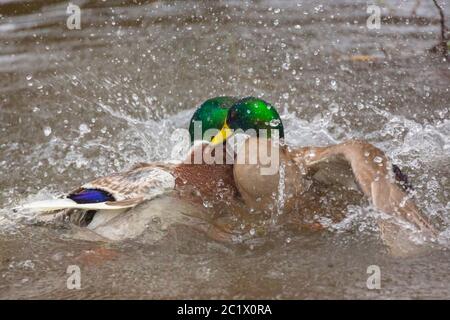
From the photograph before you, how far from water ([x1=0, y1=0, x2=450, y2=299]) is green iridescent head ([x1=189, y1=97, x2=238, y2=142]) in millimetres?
743

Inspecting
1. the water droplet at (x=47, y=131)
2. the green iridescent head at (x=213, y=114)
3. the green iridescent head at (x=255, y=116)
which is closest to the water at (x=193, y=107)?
the water droplet at (x=47, y=131)

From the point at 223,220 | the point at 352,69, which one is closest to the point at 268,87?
the point at 352,69

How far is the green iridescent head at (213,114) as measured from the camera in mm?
4367

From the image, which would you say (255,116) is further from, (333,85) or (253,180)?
(333,85)

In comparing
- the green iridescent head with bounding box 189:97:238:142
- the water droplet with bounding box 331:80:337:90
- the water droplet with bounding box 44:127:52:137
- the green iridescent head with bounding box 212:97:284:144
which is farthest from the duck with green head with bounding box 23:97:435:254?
the water droplet with bounding box 331:80:337:90

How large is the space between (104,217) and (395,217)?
4.63 feet

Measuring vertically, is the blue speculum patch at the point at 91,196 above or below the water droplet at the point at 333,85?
below

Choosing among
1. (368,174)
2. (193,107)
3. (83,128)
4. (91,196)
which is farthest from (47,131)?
(368,174)

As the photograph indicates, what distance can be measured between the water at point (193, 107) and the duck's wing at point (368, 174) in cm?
17

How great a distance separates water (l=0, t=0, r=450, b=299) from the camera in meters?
3.39

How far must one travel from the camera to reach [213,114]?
14.4ft

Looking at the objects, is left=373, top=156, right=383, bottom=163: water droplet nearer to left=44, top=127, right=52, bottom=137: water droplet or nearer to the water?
the water

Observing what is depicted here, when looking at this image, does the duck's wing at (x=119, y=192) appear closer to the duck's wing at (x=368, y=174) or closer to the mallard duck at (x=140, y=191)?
the mallard duck at (x=140, y=191)

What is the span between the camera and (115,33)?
6.93 metres
